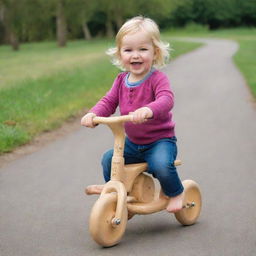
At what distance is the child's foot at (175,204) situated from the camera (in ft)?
13.8

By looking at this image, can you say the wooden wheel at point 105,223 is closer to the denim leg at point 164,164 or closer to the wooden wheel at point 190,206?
the denim leg at point 164,164

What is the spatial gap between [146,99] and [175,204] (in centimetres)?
78

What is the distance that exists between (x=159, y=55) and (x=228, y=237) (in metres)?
1.35

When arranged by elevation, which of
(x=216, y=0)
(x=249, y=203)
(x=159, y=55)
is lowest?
(x=216, y=0)

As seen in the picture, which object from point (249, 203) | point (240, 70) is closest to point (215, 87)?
point (240, 70)

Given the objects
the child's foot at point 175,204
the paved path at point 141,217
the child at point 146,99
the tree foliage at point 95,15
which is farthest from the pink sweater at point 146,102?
the tree foliage at point 95,15

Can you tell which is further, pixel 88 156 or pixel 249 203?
pixel 88 156

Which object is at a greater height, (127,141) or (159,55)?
(159,55)

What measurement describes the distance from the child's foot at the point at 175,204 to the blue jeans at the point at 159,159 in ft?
0.12

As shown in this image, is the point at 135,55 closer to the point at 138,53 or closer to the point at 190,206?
the point at 138,53

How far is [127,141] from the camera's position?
13.9 ft

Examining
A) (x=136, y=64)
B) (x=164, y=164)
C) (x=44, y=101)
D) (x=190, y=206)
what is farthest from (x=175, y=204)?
(x=44, y=101)

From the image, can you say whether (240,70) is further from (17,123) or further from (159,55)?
(159,55)

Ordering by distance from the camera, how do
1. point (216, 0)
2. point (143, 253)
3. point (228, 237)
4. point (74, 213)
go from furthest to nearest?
point (216, 0) < point (74, 213) < point (228, 237) < point (143, 253)
